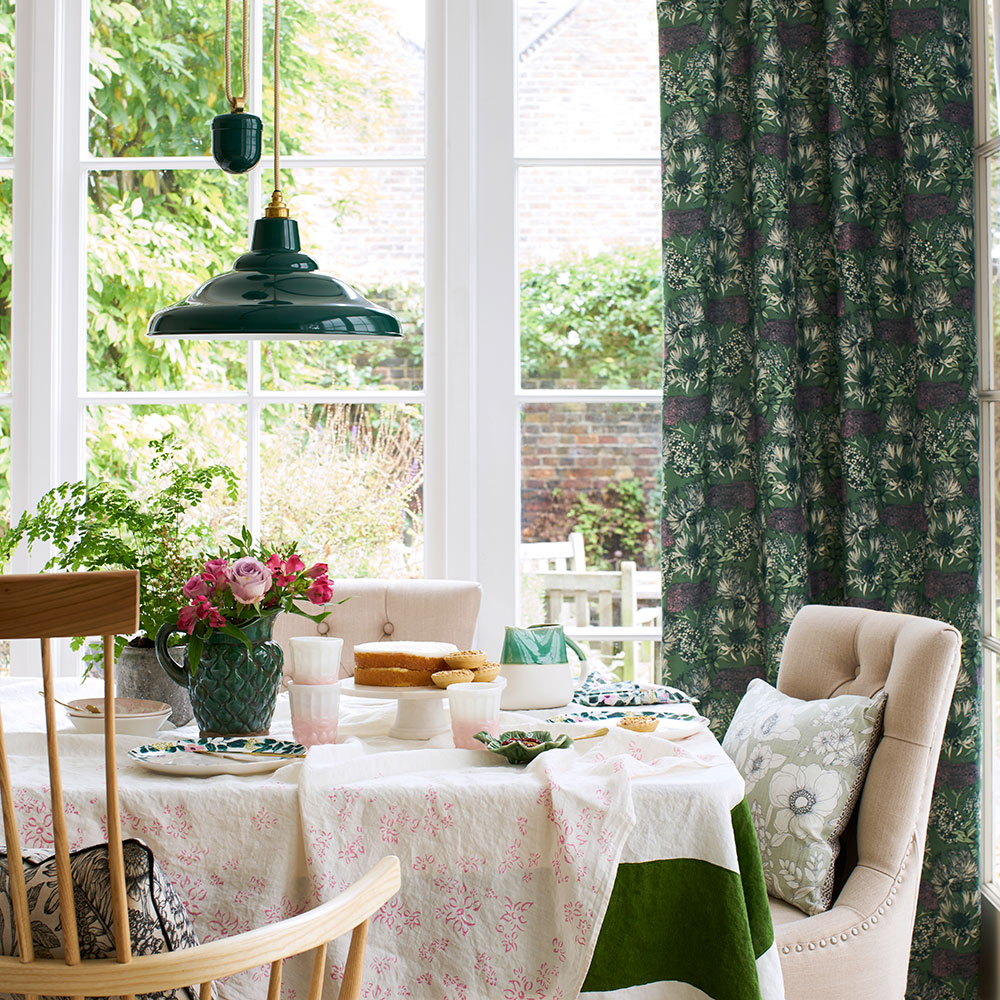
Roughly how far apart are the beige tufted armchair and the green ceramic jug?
55 centimetres

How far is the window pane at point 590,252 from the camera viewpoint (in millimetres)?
2971

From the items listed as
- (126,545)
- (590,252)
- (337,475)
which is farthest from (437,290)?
(126,545)

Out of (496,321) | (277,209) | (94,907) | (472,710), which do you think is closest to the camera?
(94,907)

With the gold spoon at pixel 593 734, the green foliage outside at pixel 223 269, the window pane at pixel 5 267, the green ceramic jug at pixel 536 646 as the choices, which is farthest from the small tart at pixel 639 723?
the window pane at pixel 5 267

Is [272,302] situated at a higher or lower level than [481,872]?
higher

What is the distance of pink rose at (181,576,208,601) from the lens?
5.28 ft

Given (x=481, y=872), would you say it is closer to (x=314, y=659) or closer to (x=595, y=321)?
(x=314, y=659)

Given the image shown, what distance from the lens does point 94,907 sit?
38.9 inches

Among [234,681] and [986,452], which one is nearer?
[234,681]

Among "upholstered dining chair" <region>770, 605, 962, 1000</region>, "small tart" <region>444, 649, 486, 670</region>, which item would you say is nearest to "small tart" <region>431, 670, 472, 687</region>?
"small tart" <region>444, 649, 486, 670</region>

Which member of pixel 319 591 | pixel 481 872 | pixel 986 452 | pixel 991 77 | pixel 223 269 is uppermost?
pixel 991 77

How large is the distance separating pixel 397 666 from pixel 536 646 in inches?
11.7

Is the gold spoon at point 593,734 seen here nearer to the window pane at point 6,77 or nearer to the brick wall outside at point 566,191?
the brick wall outside at point 566,191

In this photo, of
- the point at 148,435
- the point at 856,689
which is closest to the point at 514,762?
the point at 856,689
